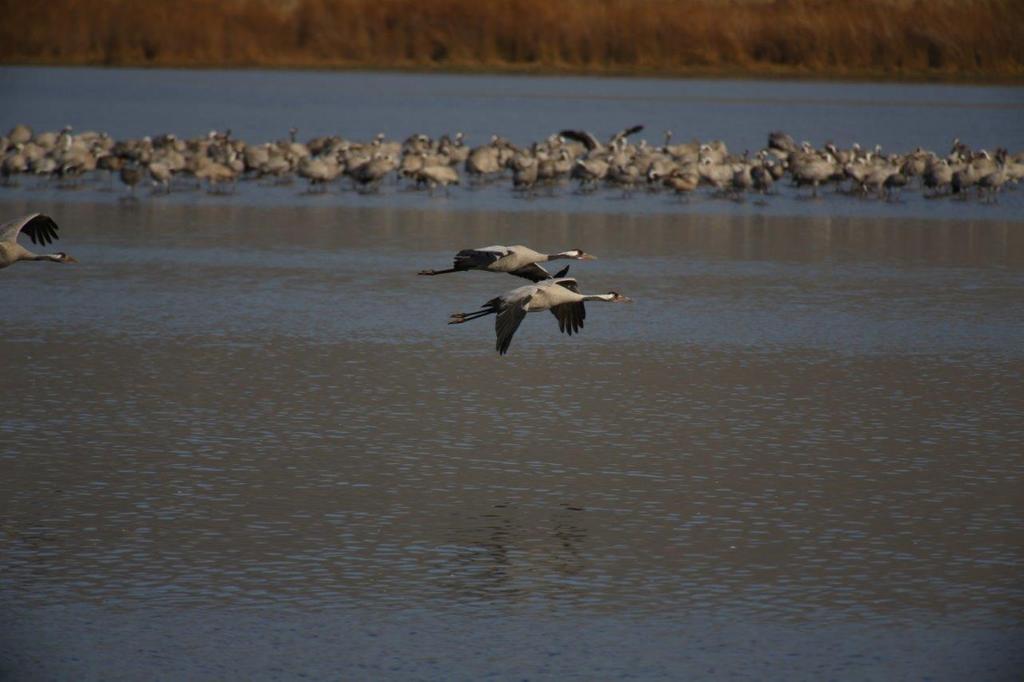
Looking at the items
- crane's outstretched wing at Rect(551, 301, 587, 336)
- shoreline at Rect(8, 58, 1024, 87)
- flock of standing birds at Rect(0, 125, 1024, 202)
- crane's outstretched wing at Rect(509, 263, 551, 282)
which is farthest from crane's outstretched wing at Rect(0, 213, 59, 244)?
shoreline at Rect(8, 58, 1024, 87)

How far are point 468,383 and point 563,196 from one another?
2242cm

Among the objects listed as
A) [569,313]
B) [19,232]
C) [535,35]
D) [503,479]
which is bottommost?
[503,479]

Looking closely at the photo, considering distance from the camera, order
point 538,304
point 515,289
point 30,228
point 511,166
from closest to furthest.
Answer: point 538,304 < point 515,289 < point 30,228 < point 511,166

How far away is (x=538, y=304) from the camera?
53.9 feet

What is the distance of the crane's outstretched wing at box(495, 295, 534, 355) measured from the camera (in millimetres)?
14789

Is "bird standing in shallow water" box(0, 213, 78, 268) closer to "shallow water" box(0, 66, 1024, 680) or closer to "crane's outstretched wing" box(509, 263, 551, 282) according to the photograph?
"shallow water" box(0, 66, 1024, 680)

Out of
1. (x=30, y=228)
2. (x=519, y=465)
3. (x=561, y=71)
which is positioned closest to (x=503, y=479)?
(x=519, y=465)

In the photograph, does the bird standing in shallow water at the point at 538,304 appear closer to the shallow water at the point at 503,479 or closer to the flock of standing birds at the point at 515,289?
the flock of standing birds at the point at 515,289

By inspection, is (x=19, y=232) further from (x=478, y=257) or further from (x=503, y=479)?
(x=503, y=479)

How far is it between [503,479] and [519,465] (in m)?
0.50

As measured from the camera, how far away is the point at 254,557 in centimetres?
1254

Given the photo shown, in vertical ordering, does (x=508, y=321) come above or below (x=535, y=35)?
below

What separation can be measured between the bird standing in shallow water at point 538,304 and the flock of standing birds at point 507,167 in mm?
22969

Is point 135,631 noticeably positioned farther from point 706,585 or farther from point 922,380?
point 922,380
